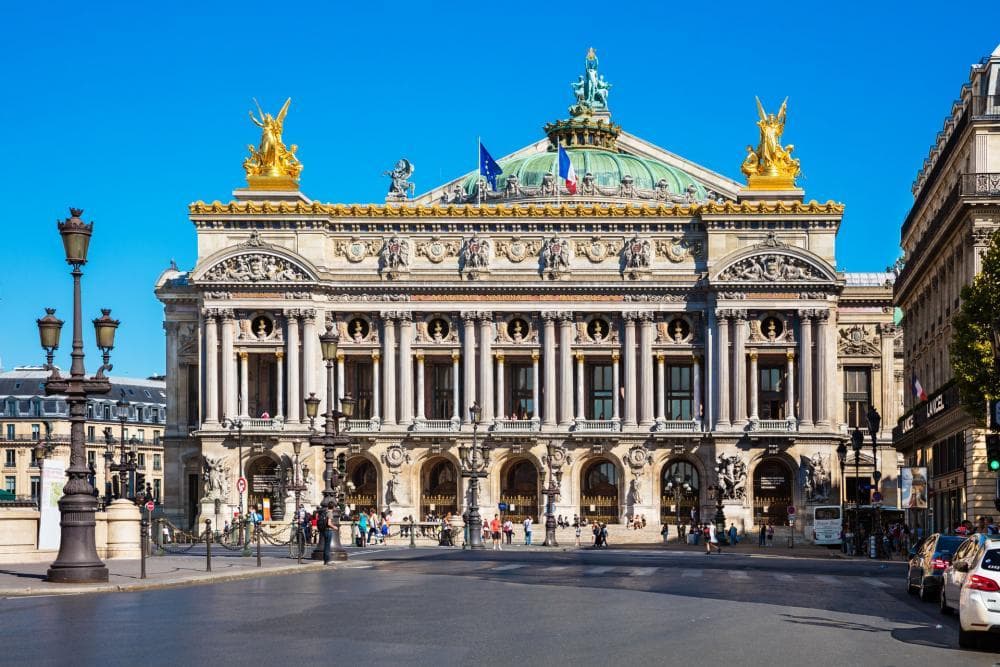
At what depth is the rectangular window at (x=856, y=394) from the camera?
4557 inches

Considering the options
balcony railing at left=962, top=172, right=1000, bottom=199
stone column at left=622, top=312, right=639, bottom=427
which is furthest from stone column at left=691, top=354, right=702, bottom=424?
balcony railing at left=962, top=172, right=1000, bottom=199

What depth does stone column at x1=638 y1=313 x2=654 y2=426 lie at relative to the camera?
348 ft

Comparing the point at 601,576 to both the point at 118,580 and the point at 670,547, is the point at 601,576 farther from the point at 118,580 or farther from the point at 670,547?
the point at 670,547

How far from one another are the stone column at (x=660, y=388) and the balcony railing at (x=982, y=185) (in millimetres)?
38323

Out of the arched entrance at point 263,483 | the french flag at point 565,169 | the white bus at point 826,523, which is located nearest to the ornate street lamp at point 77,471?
the white bus at point 826,523

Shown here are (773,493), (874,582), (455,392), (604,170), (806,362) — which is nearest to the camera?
(874,582)

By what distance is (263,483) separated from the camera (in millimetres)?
106062

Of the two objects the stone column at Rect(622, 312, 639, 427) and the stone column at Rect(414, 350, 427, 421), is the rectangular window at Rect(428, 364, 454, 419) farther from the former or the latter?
the stone column at Rect(622, 312, 639, 427)

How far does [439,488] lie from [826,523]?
25.7 meters

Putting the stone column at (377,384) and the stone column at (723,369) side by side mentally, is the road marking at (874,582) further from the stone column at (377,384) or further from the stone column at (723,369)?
the stone column at (377,384)

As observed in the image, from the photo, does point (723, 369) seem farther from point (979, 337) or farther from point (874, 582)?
point (874, 582)

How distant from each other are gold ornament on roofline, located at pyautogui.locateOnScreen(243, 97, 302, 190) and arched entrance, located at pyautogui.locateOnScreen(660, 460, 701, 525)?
30252 mm

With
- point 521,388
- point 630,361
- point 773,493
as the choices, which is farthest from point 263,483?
point 773,493

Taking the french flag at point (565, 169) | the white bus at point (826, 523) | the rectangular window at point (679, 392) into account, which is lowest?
the white bus at point (826, 523)
